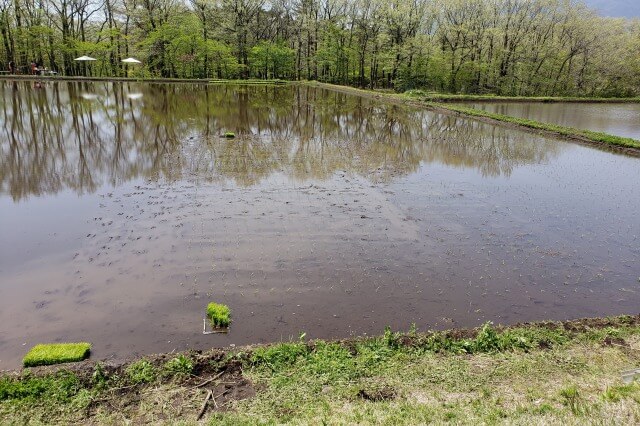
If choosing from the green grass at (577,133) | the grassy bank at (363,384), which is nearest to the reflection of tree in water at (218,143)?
the green grass at (577,133)

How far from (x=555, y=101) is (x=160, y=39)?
3754 cm

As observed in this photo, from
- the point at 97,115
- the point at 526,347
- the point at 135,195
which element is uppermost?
the point at 97,115

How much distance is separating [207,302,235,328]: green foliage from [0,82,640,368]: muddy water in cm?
14

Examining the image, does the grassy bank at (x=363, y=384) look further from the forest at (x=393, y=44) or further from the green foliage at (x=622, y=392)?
the forest at (x=393, y=44)

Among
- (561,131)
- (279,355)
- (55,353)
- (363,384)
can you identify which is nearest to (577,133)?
(561,131)

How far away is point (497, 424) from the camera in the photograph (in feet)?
11.0

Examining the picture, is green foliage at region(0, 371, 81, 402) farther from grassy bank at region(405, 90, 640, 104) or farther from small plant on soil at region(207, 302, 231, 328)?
grassy bank at region(405, 90, 640, 104)

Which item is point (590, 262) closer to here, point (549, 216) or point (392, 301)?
point (549, 216)

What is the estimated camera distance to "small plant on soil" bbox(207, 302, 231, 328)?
500cm

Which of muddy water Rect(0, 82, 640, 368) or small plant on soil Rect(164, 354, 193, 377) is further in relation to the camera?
muddy water Rect(0, 82, 640, 368)

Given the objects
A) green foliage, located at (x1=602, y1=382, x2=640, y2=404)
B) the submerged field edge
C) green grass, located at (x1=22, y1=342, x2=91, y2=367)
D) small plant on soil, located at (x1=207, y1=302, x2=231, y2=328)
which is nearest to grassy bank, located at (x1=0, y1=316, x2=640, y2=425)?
green foliage, located at (x1=602, y1=382, x2=640, y2=404)

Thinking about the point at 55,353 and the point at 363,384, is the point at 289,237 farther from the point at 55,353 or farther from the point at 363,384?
the point at 55,353

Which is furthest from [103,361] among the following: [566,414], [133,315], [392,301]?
[566,414]

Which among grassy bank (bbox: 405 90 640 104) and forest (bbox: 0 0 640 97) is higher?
forest (bbox: 0 0 640 97)
